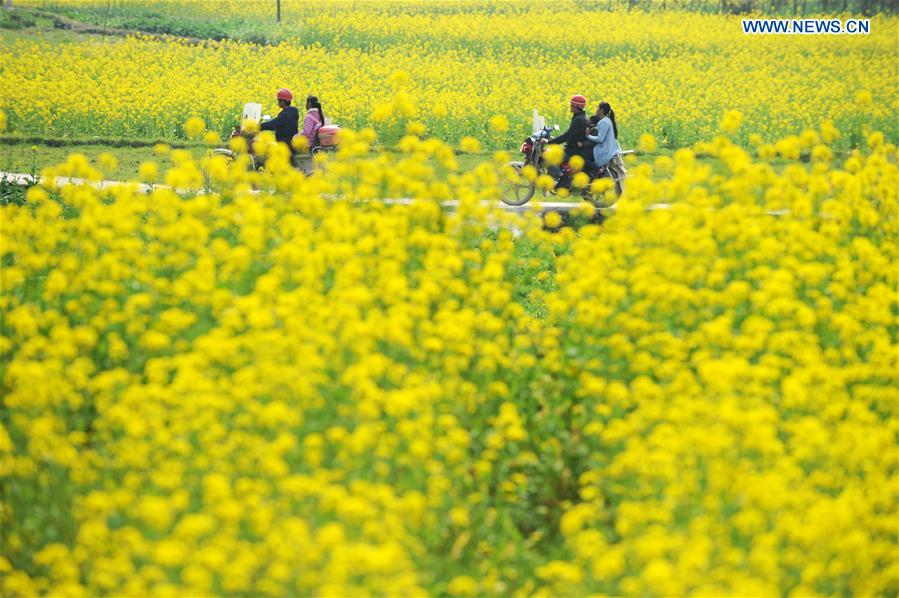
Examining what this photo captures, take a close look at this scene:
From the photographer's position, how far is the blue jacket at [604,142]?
14.4 meters

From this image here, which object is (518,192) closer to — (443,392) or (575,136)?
(575,136)

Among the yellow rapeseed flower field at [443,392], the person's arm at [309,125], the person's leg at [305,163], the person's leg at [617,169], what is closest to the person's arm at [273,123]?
the person's arm at [309,125]

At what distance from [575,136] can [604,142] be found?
45 centimetres

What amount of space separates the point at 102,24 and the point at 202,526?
33.9m

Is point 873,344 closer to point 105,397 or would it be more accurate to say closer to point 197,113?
point 105,397

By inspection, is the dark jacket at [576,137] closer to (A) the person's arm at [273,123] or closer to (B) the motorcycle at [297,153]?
(B) the motorcycle at [297,153]

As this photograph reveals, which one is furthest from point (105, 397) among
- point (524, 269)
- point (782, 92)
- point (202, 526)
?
point (782, 92)

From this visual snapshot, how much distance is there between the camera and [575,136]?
563 inches

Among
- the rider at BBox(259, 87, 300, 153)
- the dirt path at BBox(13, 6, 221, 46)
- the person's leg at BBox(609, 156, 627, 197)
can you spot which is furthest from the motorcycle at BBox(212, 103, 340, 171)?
the dirt path at BBox(13, 6, 221, 46)

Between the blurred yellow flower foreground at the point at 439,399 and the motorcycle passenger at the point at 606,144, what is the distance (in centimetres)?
448

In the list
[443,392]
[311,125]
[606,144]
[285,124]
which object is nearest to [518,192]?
[606,144]

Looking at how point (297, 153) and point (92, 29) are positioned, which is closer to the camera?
point (297, 153)

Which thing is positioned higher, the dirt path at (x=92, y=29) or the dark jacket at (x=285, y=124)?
the dirt path at (x=92, y=29)

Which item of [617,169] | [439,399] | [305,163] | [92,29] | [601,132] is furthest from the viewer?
[92,29]
